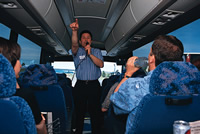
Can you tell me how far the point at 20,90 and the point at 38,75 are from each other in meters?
0.82

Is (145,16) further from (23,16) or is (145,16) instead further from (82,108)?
(23,16)

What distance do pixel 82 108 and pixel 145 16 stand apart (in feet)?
6.91

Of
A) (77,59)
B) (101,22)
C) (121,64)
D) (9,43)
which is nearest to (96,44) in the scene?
(121,64)

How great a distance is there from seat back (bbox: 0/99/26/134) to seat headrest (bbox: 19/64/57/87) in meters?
1.19

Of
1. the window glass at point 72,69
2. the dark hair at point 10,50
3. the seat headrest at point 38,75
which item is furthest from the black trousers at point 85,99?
the window glass at point 72,69

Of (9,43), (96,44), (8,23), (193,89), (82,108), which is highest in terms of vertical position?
(96,44)

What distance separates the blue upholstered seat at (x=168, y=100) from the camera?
4.14 feet

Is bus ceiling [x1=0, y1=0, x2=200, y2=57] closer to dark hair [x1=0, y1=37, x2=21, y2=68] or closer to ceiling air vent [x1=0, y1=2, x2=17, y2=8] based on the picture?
ceiling air vent [x1=0, y1=2, x2=17, y2=8]

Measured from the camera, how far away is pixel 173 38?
1566 mm

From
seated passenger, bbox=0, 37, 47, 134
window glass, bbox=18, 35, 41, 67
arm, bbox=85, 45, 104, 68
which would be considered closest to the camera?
seated passenger, bbox=0, 37, 47, 134

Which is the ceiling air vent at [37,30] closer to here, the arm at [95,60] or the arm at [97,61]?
the arm at [95,60]

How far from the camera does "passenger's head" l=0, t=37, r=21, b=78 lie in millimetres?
1582

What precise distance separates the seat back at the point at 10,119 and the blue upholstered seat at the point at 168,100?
0.85 meters

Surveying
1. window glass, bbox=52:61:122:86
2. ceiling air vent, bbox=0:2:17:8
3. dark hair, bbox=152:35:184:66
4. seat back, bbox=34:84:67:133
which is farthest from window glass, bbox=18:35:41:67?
dark hair, bbox=152:35:184:66
